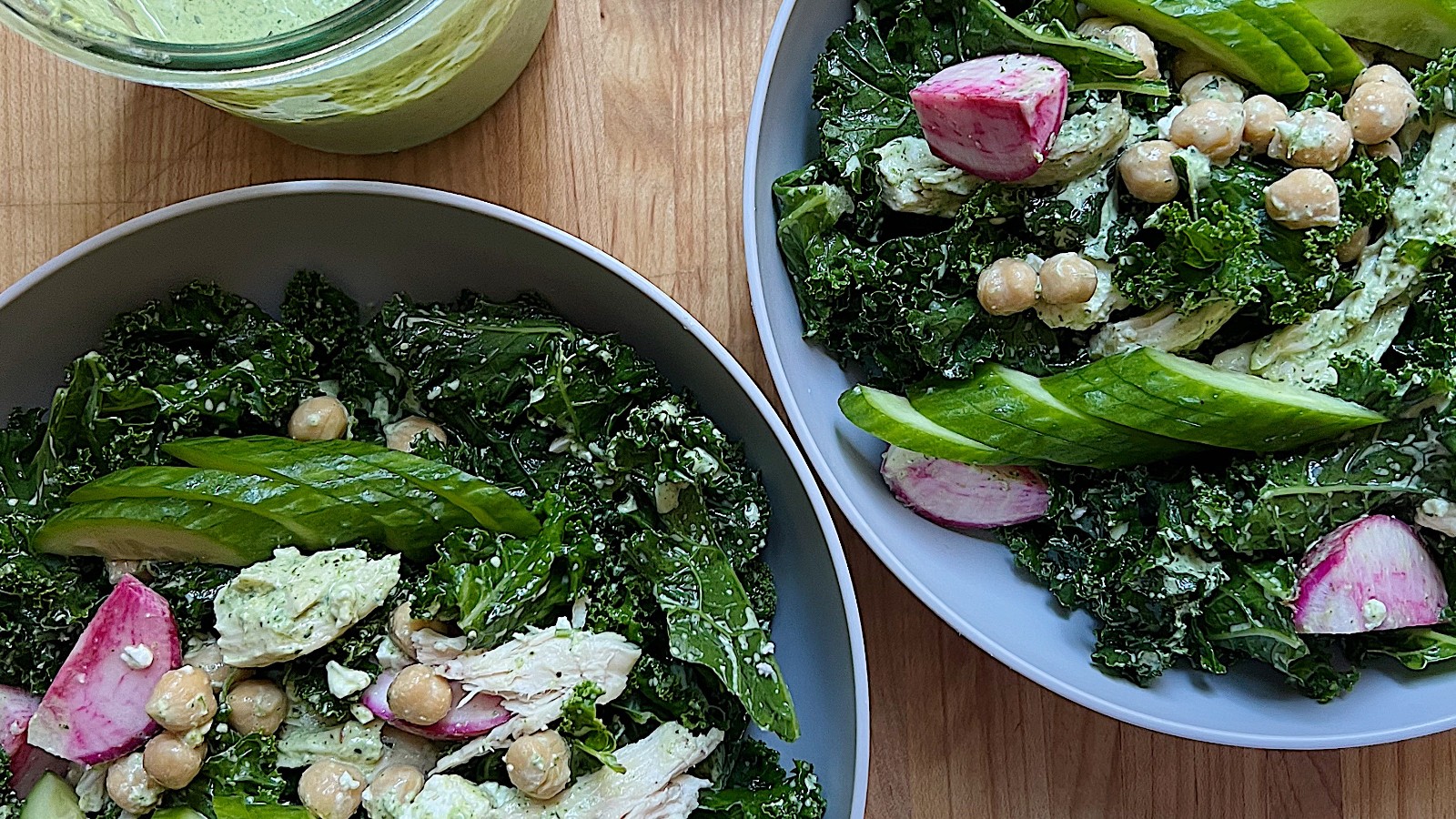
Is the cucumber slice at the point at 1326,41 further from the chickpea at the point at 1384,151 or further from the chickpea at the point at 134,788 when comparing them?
the chickpea at the point at 134,788

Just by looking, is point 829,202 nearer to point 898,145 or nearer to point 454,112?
point 898,145

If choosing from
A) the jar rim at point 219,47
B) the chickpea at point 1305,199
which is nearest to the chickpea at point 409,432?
the jar rim at point 219,47

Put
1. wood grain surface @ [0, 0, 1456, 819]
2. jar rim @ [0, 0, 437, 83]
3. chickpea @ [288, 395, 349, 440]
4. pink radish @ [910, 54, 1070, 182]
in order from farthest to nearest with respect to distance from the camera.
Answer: wood grain surface @ [0, 0, 1456, 819] → chickpea @ [288, 395, 349, 440] → pink radish @ [910, 54, 1070, 182] → jar rim @ [0, 0, 437, 83]

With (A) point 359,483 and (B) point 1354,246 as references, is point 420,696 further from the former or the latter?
(B) point 1354,246

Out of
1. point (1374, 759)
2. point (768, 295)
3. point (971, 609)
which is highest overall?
point (768, 295)

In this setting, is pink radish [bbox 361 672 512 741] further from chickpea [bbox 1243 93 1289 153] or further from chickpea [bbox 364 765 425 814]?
chickpea [bbox 1243 93 1289 153]

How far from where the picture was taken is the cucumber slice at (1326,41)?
42.7 inches

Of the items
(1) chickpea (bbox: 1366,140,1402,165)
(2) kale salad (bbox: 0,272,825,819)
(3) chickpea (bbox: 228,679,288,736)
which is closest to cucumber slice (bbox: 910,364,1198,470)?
(2) kale salad (bbox: 0,272,825,819)

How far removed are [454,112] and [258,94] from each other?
22cm

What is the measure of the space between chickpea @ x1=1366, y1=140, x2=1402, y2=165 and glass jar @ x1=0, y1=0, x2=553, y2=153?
0.83 metres

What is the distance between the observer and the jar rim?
0.92 metres

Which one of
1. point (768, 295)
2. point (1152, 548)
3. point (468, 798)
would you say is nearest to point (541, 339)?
point (768, 295)

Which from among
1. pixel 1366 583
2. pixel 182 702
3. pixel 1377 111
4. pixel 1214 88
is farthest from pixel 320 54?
pixel 1366 583

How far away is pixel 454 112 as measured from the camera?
122cm
